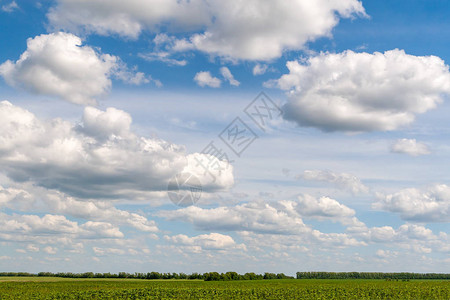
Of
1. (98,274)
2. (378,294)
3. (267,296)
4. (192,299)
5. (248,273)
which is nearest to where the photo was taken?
(192,299)

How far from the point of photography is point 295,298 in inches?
2170

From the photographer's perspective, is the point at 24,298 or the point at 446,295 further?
the point at 446,295

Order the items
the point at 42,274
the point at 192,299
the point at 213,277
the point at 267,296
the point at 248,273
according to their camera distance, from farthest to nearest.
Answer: the point at 42,274 < the point at 248,273 < the point at 213,277 < the point at 267,296 < the point at 192,299

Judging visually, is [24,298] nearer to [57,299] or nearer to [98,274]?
[57,299]

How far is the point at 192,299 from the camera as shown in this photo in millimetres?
54188

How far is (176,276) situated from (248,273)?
24.8 metres

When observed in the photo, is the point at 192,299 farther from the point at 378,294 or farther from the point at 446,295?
the point at 446,295

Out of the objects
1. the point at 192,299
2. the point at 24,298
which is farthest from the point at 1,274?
the point at 192,299

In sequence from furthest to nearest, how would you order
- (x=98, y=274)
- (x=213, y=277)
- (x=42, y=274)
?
1. (x=42, y=274)
2. (x=98, y=274)
3. (x=213, y=277)

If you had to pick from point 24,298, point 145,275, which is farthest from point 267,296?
point 145,275

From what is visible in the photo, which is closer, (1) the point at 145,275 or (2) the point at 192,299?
(2) the point at 192,299

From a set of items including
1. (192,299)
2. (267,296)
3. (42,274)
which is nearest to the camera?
(192,299)

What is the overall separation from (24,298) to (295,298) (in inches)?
1383

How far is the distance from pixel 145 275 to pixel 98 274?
25.0 m
